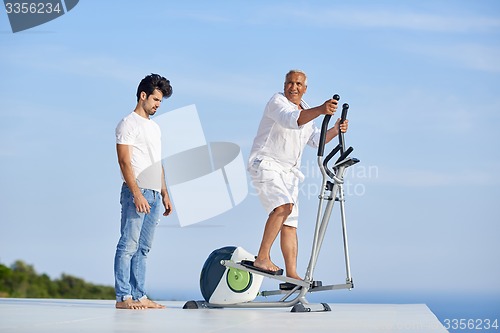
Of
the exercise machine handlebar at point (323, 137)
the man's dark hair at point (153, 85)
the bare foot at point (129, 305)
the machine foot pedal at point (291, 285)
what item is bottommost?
the bare foot at point (129, 305)

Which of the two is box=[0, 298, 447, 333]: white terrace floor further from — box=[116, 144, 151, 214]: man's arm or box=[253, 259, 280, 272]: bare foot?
box=[116, 144, 151, 214]: man's arm

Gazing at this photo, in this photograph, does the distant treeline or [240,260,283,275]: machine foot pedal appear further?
the distant treeline

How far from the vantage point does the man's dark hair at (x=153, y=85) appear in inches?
217

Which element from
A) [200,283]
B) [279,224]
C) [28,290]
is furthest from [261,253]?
[28,290]

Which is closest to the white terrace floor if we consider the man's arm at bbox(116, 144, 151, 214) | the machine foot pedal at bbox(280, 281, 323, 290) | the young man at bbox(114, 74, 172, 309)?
the machine foot pedal at bbox(280, 281, 323, 290)

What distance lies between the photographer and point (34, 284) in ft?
41.2

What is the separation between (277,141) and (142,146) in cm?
90

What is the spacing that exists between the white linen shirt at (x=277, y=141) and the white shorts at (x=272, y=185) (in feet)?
0.15

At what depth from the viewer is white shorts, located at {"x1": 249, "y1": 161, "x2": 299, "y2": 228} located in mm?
5293

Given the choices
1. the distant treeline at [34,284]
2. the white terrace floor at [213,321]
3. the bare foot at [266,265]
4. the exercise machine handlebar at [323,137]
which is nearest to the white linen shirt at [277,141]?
the exercise machine handlebar at [323,137]

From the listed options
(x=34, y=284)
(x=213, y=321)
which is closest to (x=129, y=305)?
(x=213, y=321)

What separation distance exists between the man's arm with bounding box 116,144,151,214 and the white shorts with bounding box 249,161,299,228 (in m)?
0.73

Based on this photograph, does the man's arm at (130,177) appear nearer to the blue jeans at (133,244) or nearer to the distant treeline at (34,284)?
the blue jeans at (133,244)

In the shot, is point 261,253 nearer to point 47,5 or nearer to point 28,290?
point 47,5
